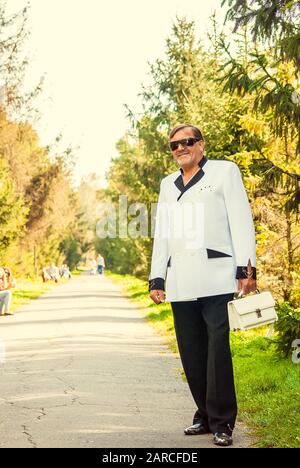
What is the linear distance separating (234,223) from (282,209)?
5.12 m

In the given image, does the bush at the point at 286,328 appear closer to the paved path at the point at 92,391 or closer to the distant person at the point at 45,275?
the paved path at the point at 92,391

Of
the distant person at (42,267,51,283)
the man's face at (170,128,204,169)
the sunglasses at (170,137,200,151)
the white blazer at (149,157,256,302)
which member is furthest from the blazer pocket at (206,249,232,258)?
the distant person at (42,267,51,283)

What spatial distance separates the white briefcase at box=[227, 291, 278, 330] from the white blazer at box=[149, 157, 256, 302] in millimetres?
178

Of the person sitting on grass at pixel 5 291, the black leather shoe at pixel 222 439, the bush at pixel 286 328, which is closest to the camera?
the black leather shoe at pixel 222 439

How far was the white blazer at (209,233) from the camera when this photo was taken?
602cm

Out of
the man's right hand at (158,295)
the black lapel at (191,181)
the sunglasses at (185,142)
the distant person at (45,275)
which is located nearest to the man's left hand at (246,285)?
the man's right hand at (158,295)

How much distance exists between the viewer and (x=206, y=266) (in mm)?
6086

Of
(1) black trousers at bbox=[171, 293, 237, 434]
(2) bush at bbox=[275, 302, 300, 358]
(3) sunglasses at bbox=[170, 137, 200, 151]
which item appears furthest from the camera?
(2) bush at bbox=[275, 302, 300, 358]

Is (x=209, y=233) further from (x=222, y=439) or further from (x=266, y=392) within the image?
(x=266, y=392)

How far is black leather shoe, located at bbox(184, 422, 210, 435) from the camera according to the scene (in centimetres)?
622

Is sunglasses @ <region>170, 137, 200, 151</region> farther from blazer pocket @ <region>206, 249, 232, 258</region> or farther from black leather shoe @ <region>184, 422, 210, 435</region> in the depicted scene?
black leather shoe @ <region>184, 422, 210, 435</region>

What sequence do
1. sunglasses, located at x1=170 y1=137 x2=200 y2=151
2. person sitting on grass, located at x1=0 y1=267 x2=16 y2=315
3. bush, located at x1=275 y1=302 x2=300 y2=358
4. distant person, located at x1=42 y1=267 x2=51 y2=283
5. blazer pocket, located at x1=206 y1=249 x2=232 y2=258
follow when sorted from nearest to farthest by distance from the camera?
blazer pocket, located at x1=206 y1=249 x2=232 y2=258 → sunglasses, located at x1=170 y1=137 x2=200 y2=151 → bush, located at x1=275 y1=302 x2=300 y2=358 → person sitting on grass, located at x1=0 y1=267 x2=16 y2=315 → distant person, located at x1=42 y1=267 x2=51 y2=283

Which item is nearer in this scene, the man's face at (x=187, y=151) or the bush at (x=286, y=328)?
the man's face at (x=187, y=151)

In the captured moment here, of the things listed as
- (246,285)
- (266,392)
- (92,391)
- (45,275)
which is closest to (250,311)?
(246,285)
